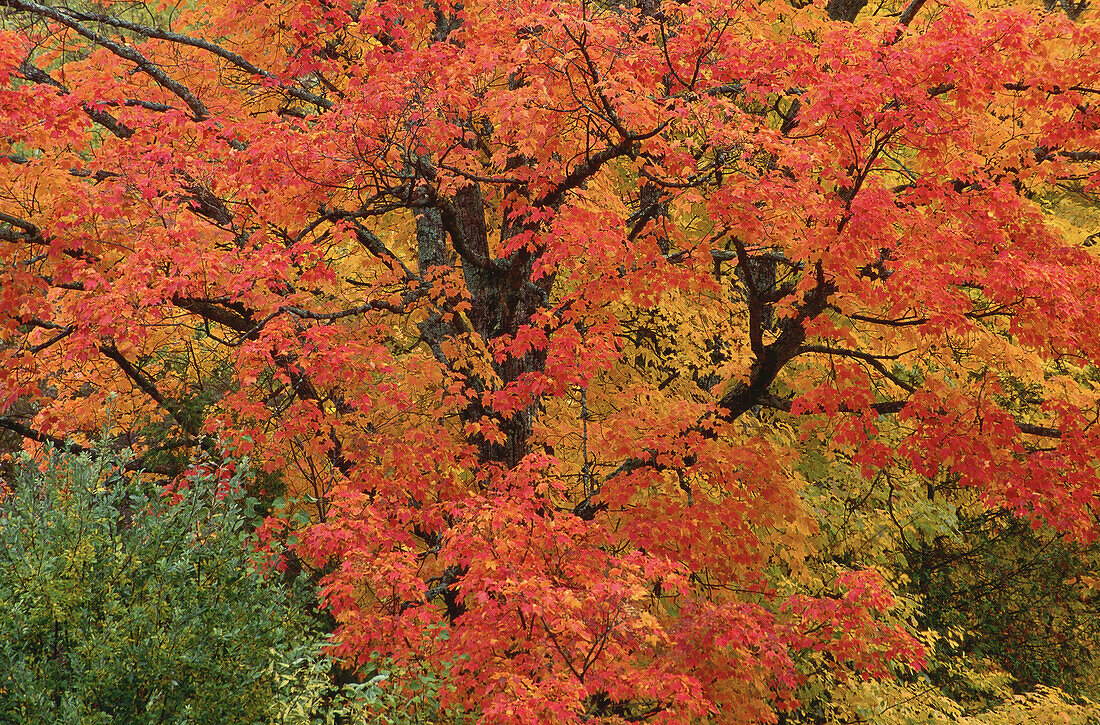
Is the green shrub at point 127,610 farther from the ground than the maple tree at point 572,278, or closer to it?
closer to it

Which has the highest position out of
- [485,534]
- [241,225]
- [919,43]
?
[919,43]

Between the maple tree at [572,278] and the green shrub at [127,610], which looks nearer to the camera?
the green shrub at [127,610]

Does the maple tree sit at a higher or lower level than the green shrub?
higher

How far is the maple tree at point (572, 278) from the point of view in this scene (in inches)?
265

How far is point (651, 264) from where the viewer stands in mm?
8883

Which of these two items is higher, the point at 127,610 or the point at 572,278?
the point at 572,278

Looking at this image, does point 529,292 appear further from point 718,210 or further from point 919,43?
point 919,43

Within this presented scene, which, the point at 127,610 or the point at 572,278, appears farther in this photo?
the point at 572,278

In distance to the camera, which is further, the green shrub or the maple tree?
the maple tree

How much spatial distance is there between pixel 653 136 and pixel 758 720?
637cm

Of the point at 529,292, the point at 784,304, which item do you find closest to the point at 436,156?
the point at 529,292

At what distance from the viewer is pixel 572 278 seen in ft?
29.5

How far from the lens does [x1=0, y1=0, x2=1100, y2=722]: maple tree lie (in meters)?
6.73

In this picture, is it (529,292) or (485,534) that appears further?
(529,292)
